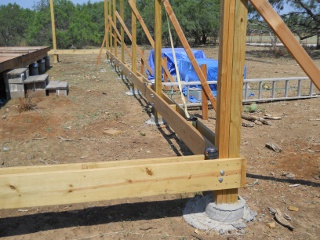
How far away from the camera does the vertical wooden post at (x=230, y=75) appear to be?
8.47 feet

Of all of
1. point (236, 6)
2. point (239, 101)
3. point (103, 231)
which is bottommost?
point (103, 231)

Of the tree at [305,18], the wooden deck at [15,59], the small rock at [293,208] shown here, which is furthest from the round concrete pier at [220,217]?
the tree at [305,18]

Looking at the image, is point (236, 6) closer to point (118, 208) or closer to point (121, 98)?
point (118, 208)

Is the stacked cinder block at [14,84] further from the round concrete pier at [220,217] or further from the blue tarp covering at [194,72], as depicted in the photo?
the round concrete pier at [220,217]

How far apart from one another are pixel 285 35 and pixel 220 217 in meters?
1.54

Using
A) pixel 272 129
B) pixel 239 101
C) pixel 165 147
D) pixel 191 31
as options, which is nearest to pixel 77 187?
pixel 239 101

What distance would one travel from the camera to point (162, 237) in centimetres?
277

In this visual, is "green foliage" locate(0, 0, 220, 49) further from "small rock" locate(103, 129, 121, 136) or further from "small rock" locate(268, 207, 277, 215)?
"small rock" locate(268, 207, 277, 215)

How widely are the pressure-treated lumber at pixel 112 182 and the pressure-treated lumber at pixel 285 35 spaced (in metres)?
0.89

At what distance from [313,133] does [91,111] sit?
14.2 ft

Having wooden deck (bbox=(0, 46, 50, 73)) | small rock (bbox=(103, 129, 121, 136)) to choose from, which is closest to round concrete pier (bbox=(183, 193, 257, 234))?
small rock (bbox=(103, 129, 121, 136))

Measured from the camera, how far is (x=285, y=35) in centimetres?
254

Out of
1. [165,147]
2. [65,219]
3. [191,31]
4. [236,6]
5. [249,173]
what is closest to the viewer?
[236,6]

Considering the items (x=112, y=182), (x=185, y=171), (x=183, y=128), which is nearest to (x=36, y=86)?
(x=183, y=128)
